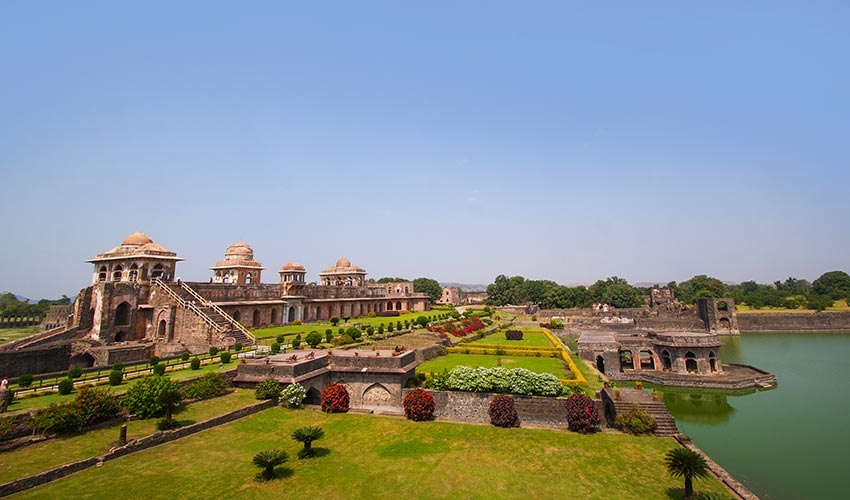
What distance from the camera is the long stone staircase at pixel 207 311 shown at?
28719mm

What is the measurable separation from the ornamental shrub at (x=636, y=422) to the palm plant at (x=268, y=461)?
1274 centimetres

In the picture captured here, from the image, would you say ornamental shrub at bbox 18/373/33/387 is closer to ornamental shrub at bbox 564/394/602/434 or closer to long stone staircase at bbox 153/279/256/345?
long stone staircase at bbox 153/279/256/345

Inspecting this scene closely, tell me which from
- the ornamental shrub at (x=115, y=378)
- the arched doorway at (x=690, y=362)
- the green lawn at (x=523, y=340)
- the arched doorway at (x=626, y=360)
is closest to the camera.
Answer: the ornamental shrub at (x=115, y=378)

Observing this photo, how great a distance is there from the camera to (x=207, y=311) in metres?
32.3

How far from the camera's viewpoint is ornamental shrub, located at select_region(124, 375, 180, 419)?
14875 mm

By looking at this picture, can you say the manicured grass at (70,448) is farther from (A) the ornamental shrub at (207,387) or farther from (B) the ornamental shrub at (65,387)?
(B) the ornamental shrub at (65,387)

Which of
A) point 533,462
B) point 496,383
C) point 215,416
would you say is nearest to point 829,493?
point 533,462

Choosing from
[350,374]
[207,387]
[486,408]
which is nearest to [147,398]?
[207,387]

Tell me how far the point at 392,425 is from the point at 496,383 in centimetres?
476

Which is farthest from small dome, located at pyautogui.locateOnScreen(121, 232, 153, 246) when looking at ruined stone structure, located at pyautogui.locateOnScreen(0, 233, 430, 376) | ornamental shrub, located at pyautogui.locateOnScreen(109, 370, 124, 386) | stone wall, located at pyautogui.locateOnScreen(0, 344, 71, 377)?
ornamental shrub, located at pyautogui.locateOnScreen(109, 370, 124, 386)


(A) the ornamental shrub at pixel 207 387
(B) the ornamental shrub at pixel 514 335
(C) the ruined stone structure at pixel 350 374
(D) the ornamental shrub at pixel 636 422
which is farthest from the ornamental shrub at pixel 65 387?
(B) the ornamental shrub at pixel 514 335

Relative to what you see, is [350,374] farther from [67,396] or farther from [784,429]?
[784,429]

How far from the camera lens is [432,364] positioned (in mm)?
26656

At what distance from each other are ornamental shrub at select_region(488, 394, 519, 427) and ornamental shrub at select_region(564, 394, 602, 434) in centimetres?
214
